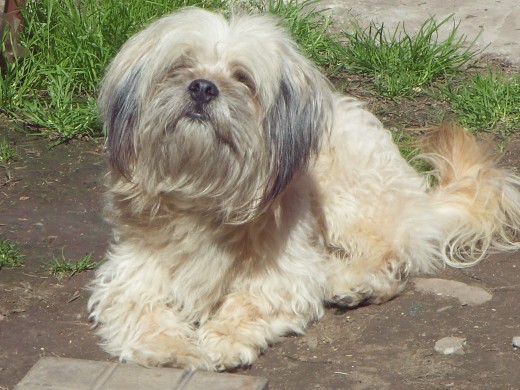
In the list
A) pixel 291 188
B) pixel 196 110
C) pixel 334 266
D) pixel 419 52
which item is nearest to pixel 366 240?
pixel 334 266

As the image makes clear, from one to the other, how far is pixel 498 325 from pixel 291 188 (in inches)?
35.4

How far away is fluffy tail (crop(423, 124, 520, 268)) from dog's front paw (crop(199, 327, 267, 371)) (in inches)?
45.9

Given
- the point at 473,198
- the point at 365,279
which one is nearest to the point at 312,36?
the point at 473,198

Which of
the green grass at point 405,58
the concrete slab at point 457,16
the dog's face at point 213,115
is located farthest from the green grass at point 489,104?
the dog's face at point 213,115

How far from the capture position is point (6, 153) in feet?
17.5

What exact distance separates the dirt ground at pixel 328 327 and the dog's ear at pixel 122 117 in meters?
0.67

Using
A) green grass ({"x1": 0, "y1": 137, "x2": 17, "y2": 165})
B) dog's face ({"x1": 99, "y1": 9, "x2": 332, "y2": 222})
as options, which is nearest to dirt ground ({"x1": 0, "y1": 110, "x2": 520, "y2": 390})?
green grass ({"x1": 0, "y1": 137, "x2": 17, "y2": 165})

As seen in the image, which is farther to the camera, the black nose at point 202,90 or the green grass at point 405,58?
the green grass at point 405,58

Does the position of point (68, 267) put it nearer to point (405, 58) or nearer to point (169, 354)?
point (169, 354)

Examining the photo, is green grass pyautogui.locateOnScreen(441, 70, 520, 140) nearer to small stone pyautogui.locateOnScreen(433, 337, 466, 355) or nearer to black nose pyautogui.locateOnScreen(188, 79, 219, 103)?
small stone pyautogui.locateOnScreen(433, 337, 466, 355)

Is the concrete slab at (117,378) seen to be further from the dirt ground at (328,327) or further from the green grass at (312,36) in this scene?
the green grass at (312,36)

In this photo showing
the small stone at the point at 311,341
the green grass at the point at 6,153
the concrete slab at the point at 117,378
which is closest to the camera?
the concrete slab at the point at 117,378

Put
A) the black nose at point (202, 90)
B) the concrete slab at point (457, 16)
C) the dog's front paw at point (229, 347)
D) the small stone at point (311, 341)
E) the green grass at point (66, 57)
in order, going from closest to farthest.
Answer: the black nose at point (202, 90) < the dog's front paw at point (229, 347) < the small stone at point (311, 341) < the green grass at point (66, 57) < the concrete slab at point (457, 16)

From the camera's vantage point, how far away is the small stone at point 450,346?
12.0 feet
